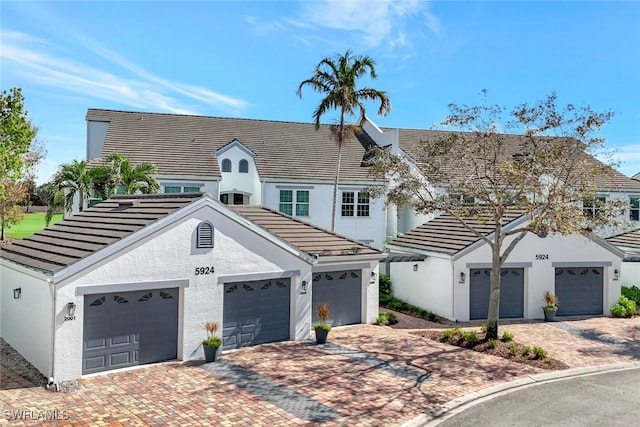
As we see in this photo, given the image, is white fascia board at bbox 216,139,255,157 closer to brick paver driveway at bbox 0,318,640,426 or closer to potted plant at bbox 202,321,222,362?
brick paver driveway at bbox 0,318,640,426

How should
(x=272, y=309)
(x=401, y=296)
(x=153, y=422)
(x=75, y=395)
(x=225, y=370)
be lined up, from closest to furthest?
(x=153, y=422), (x=75, y=395), (x=225, y=370), (x=272, y=309), (x=401, y=296)

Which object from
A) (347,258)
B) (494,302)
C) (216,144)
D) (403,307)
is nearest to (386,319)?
(347,258)

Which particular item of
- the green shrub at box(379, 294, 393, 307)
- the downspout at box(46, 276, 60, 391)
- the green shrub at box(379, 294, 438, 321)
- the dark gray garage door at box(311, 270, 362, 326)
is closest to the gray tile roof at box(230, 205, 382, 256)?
the dark gray garage door at box(311, 270, 362, 326)

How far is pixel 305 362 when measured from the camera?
14.4 meters

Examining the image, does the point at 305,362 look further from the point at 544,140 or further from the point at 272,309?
the point at 544,140

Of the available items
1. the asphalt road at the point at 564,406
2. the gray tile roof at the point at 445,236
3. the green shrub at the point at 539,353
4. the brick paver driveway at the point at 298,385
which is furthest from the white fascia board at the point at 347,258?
the asphalt road at the point at 564,406

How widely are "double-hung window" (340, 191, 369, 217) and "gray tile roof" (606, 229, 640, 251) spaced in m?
14.3

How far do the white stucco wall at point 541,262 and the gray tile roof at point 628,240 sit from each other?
5.14m

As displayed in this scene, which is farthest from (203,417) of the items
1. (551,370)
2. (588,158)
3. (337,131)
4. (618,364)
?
(337,131)

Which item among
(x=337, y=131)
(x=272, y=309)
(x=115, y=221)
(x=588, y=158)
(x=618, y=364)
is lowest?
(x=618, y=364)

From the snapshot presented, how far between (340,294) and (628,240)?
61.3 feet

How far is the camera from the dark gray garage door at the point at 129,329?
12867mm

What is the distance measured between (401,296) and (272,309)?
990 centimetres

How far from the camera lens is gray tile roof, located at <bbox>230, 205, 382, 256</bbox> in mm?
18812
